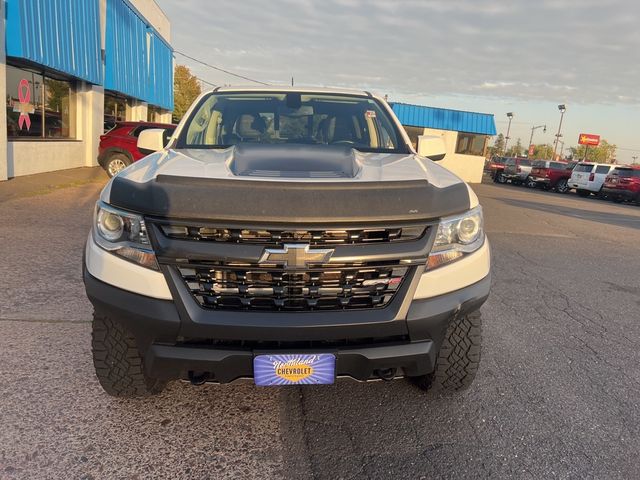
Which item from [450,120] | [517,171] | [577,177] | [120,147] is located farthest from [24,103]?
[517,171]

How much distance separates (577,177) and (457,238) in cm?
2571

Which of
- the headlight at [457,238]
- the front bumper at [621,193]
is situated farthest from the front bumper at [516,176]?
the headlight at [457,238]

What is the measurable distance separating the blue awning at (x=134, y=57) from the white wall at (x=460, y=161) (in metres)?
15.7

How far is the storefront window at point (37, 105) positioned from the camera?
1185 centimetres

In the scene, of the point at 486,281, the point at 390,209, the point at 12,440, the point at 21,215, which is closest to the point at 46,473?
the point at 12,440

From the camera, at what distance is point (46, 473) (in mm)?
2176

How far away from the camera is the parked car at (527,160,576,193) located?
2683 centimetres

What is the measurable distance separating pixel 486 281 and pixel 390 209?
0.70 m

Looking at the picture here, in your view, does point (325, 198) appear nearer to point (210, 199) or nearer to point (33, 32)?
point (210, 199)

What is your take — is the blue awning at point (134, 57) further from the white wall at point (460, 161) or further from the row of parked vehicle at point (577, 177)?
the row of parked vehicle at point (577, 177)

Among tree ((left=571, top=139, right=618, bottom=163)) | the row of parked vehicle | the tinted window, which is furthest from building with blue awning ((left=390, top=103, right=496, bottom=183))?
tree ((left=571, top=139, right=618, bottom=163))

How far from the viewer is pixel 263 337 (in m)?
2.13

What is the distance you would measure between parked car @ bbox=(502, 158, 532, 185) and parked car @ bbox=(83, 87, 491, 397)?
29.6 m

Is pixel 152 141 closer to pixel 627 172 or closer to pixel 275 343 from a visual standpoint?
pixel 275 343
